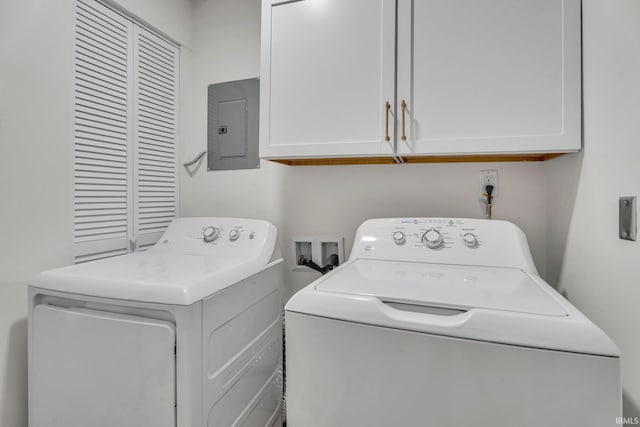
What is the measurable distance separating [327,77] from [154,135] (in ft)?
3.63

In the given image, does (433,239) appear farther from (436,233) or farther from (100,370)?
(100,370)

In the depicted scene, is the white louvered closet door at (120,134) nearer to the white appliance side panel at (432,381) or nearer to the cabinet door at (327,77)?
the cabinet door at (327,77)

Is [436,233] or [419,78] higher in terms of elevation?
[419,78]

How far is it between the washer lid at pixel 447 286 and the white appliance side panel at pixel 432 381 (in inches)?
3.9

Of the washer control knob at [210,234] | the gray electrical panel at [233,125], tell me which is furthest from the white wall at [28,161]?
the gray electrical panel at [233,125]

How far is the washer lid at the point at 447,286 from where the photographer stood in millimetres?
795

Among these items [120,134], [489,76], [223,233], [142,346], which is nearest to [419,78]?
[489,76]

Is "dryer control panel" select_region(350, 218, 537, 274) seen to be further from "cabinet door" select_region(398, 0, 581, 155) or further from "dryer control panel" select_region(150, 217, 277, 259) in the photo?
"dryer control panel" select_region(150, 217, 277, 259)

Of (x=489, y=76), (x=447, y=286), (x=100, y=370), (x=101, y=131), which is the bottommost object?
(x=100, y=370)

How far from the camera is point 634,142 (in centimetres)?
82

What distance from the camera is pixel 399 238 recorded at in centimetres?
133

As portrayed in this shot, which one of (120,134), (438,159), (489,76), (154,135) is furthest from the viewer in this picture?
(154,135)

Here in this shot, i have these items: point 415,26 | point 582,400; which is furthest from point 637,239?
point 415,26

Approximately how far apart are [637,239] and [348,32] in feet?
3.94
